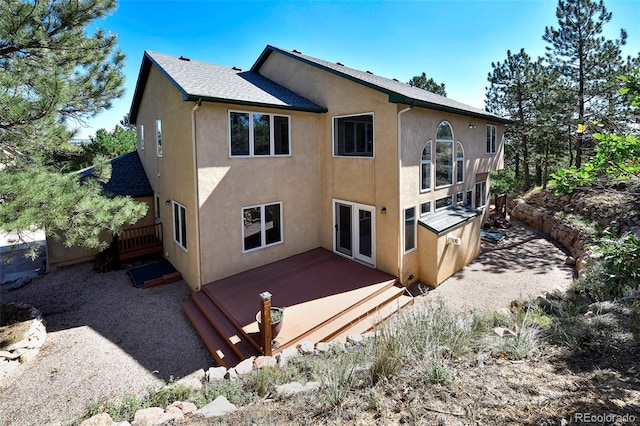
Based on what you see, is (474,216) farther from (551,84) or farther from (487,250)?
(551,84)

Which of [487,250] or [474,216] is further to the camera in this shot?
[487,250]

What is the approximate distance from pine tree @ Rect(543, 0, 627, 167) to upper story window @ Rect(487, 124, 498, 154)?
4.74 m

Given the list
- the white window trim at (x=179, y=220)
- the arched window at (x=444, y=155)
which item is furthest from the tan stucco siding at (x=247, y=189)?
the arched window at (x=444, y=155)

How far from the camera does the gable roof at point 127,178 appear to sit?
14.1 m

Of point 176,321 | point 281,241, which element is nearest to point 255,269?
point 281,241

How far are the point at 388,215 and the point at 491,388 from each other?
276 inches

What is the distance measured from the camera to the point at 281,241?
11.8 m

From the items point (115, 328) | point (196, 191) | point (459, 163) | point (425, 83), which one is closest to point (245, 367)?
point (115, 328)

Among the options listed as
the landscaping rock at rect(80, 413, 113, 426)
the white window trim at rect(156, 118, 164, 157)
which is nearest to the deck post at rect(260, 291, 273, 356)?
the landscaping rock at rect(80, 413, 113, 426)

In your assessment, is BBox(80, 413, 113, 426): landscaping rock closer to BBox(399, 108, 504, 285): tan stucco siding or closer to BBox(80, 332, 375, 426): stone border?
BBox(80, 332, 375, 426): stone border

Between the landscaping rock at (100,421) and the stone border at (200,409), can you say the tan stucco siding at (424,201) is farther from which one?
the landscaping rock at (100,421)

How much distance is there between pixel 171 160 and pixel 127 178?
5.02 metres

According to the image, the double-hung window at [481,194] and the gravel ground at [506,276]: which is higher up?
the double-hung window at [481,194]

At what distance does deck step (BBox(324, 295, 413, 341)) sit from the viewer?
8.14 m
